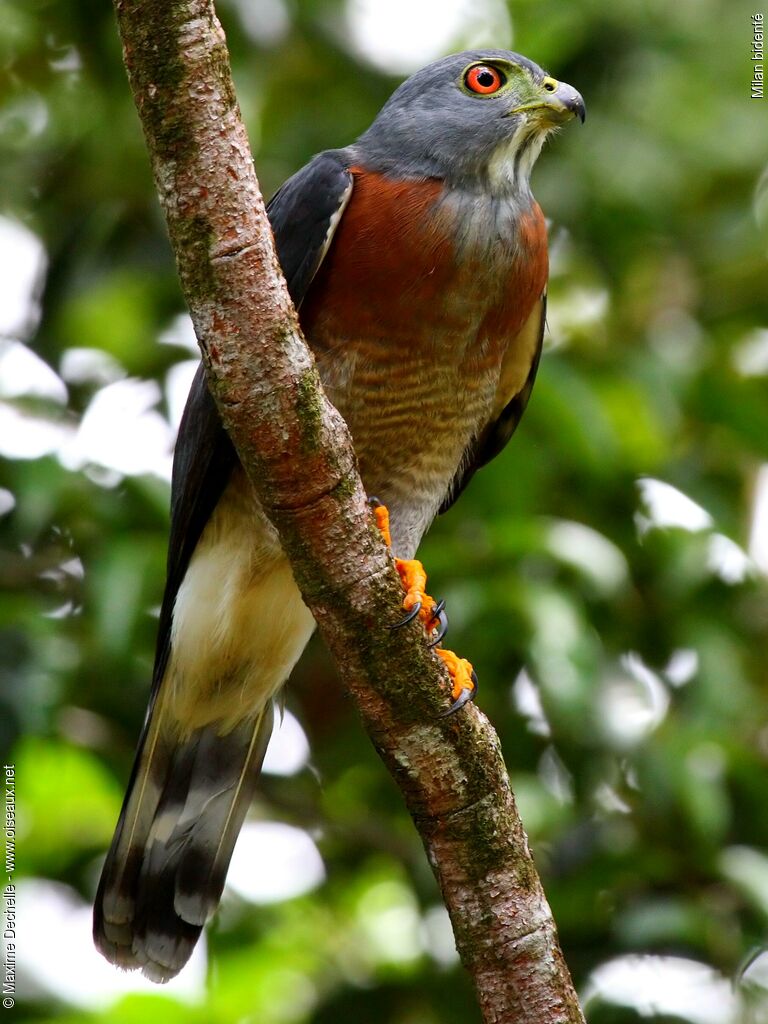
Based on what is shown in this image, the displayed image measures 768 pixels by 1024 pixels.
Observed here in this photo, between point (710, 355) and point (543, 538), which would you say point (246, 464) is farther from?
point (710, 355)

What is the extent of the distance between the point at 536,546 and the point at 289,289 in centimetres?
96

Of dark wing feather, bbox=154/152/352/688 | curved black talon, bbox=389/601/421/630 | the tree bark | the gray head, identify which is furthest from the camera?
the gray head

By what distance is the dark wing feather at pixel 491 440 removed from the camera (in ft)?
13.1

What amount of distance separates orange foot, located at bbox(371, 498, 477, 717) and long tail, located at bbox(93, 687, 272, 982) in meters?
0.96

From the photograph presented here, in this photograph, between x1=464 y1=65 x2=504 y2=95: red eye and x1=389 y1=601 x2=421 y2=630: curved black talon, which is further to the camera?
x1=464 y1=65 x2=504 y2=95: red eye

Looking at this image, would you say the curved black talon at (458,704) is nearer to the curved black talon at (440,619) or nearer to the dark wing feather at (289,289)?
the curved black talon at (440,619)

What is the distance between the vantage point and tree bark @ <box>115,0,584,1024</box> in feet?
7.57

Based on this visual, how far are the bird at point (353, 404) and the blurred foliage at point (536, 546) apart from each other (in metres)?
0.24

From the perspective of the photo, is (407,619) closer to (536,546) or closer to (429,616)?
(429,616)

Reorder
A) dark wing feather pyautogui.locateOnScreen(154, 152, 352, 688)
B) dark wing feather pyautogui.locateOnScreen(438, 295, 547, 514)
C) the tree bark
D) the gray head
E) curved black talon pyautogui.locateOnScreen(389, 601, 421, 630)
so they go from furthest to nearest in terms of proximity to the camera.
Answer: dark wing feather pyautogui.locateOnScreen(438, 295, 547, 514) → the gray head → dark wing feather pyautogui.locateOnScreen(154, 152, 352, 688) → curved black talon pyautogui.locateOnScreen(389, 601, 421, 630) → the tree bark

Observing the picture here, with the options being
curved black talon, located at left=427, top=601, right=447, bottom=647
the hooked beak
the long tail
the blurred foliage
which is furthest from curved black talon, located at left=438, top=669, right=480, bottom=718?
the hooked beak

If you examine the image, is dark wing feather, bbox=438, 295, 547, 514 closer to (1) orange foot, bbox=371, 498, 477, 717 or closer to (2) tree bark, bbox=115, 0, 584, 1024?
(1) orange foot, bbox=371, 498, 477, 717

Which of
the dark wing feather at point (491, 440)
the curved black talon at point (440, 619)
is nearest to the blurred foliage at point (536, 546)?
the dark wing feather at point (491, 440)

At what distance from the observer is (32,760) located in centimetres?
443
